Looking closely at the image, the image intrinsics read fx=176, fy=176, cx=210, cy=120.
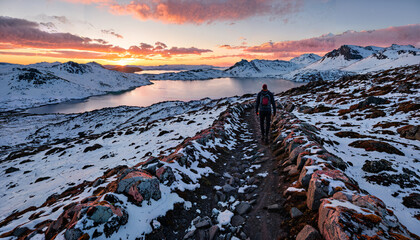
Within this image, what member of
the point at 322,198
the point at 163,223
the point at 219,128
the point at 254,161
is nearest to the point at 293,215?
the point at 322,198

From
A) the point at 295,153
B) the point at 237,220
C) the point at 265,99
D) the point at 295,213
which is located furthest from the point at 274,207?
the point at 265,99

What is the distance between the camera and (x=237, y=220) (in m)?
6.20

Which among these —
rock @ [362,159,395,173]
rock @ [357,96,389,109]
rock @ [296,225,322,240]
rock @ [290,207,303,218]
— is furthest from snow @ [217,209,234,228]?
rock @ [357,96,389,109]

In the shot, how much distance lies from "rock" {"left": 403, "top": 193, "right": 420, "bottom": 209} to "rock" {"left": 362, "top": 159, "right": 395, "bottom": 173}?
2.01 meters

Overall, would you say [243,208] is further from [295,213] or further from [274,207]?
[295,213]

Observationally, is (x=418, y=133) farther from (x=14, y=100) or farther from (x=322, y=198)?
(x=14, y=100)

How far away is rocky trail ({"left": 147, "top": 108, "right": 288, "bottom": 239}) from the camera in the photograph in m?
5.71

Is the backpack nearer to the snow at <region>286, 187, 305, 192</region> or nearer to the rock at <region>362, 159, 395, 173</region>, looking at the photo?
the rock at <region>362, 159, 395, 173</region>

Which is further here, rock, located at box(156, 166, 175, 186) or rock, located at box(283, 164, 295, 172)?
rock, located at box(283, 164, 295, 172)

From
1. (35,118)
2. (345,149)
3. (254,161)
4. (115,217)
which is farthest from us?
(35,118)

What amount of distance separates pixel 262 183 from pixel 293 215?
2.76 meters

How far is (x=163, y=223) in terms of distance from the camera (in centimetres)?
604

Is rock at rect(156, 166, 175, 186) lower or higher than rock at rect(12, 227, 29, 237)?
higher

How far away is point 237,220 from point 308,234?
2387 mm
